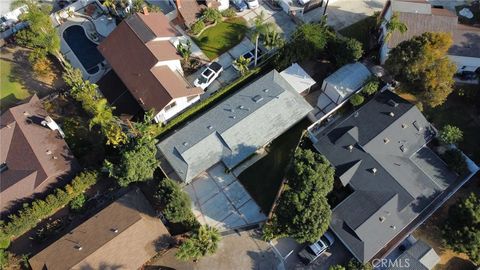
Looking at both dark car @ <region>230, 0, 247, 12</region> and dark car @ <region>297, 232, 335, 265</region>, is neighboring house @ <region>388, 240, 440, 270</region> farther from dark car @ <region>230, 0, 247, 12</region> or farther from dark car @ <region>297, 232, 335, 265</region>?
dark car @ <region>230, 0, 247, 12</region>

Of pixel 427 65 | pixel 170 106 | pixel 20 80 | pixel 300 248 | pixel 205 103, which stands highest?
pixel 20 80

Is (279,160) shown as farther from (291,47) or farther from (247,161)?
(291,47)

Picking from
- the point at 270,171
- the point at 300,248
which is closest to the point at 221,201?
the point at 270,171

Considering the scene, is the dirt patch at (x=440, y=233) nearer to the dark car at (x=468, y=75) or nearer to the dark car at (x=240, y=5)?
the dark car at (x=468, y=75)

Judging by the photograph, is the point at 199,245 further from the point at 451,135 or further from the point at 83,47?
the point at 83,47

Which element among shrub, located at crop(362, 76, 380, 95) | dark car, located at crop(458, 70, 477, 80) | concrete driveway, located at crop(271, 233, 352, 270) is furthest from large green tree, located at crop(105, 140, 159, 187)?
dark car, located at crop(458, 70, 477, 80)

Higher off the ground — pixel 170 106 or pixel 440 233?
pixel 170 106
